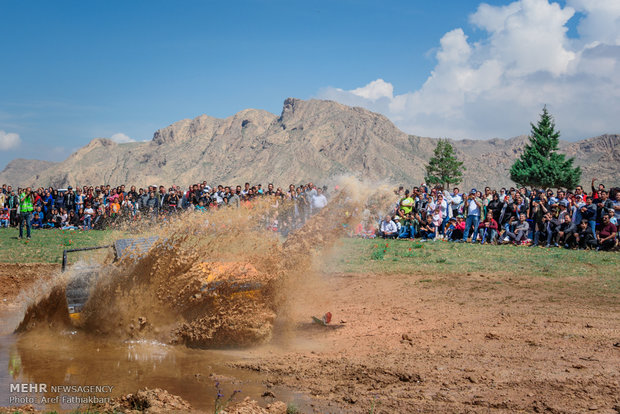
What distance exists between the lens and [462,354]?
629 centimetres

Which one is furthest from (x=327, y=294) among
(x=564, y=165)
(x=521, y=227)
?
(x=564, y=165)

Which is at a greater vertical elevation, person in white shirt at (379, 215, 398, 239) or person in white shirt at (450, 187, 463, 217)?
person in white shirt at (450, 187, 463, 217)

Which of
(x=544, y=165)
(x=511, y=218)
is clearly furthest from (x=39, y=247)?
(x=544, y=165)

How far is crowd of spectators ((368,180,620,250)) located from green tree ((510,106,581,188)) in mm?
50541

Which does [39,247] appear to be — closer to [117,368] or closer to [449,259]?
[117,368]

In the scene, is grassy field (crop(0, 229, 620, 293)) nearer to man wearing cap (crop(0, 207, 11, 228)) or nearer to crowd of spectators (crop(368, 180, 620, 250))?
crowd of spectators (crop(368, 180, 620, 250))

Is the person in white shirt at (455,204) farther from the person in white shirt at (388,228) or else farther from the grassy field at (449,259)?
the grassy field at (449,259)

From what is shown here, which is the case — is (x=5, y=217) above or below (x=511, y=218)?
below

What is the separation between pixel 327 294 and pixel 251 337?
10.8 ft

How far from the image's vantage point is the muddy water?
5246 millimetres

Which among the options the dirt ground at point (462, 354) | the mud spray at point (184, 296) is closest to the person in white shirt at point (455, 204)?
the dirt ground at point (462, 354)

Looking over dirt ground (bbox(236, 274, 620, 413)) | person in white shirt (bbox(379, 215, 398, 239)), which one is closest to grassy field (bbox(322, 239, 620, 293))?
dirt ground (bbox(236, 274, 620, 413))

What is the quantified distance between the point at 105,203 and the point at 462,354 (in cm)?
2372

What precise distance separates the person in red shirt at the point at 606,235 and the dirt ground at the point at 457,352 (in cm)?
697
